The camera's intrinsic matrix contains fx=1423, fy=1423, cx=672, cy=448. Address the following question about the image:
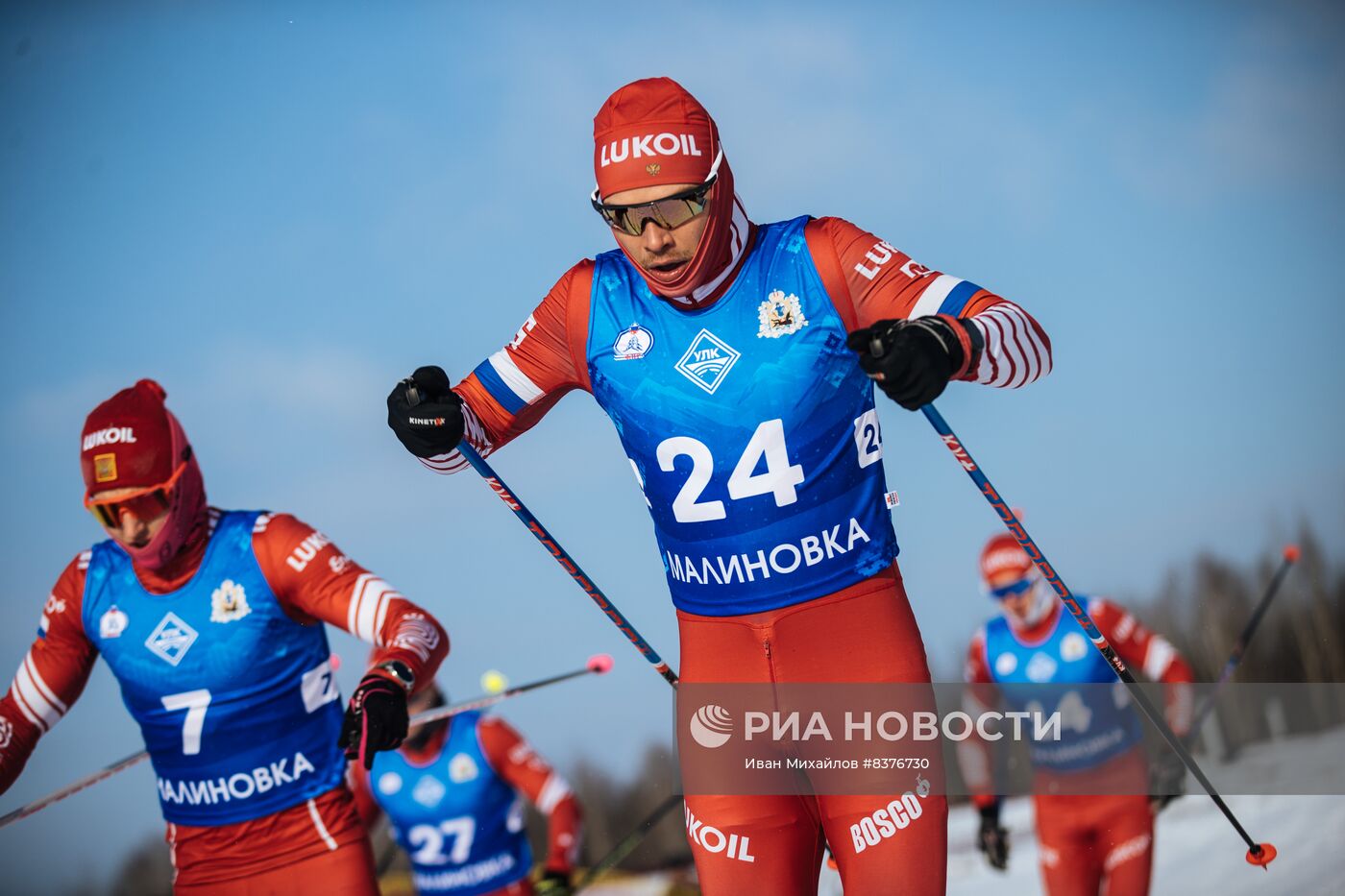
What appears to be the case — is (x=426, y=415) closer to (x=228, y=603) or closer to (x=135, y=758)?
(x=228, y=603)

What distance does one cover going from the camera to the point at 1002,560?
22.6 feet

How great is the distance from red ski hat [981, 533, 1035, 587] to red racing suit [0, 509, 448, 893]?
3713mm

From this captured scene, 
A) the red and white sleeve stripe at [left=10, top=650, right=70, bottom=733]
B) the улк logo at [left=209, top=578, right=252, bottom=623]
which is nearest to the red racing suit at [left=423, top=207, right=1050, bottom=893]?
the улк logo at [left=209, top=578, right=252, bottom=623]

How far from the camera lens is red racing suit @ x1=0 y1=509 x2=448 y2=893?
3947mm

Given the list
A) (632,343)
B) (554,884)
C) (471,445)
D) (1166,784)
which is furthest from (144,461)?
(1166,784)

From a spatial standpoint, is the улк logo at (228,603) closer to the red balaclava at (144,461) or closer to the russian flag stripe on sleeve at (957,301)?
the red balaclava at (144,461)

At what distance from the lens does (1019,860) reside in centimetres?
1044

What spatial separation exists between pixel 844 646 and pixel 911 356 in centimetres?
71

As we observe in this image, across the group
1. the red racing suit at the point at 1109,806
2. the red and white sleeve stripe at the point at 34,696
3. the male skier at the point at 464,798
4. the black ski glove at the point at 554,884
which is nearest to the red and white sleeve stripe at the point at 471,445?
the red and white sleeve stripe at the point at 34,696

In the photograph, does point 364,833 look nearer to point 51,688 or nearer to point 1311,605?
point 51,688

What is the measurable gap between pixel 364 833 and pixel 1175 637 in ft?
35.9

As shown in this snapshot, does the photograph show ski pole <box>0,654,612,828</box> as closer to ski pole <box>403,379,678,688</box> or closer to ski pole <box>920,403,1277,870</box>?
ski pole <box>403,379,678,688</box>

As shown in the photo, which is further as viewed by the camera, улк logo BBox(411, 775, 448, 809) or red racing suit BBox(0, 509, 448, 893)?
улк logo BBox(411, 775, 448, 809)

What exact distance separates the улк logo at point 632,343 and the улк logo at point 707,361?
4.1 inches
